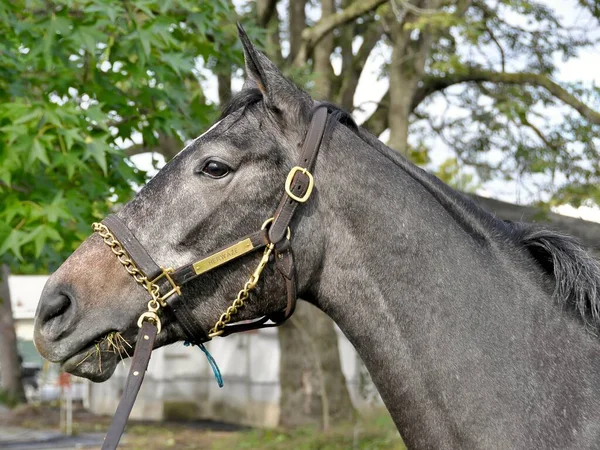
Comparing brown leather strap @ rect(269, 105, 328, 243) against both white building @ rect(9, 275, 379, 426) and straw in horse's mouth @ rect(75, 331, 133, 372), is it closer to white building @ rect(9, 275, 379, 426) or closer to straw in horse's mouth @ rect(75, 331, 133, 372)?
straw in horse's mouth @ rect(75, 331, 133, 372)

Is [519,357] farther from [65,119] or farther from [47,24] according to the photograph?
[47,24]

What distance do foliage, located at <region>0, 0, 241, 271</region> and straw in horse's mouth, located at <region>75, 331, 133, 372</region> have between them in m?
2.00

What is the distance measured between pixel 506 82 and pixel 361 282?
31.1 ft

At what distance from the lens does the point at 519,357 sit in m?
2.35

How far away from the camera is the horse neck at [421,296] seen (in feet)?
7.61

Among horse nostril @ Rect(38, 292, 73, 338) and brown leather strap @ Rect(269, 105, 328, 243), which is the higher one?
brown leather strap @ Rect(269, 105, 328, 243)

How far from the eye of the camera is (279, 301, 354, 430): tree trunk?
10.9 metres

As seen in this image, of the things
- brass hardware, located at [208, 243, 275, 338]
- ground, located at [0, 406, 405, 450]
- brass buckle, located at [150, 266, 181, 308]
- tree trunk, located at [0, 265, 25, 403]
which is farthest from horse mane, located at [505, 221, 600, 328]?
tree trunk, located at [0, 265, 25, 403]

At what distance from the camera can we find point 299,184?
7.86ft

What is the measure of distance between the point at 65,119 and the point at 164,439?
9.65m

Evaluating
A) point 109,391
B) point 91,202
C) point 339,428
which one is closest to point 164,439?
point 339,428

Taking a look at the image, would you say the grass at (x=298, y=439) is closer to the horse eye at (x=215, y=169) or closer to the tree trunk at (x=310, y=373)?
the tree trunk at (x=310, y=373)

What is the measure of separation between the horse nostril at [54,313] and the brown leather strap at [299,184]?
67 cm

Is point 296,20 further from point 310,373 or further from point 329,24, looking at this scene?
point 310,373
